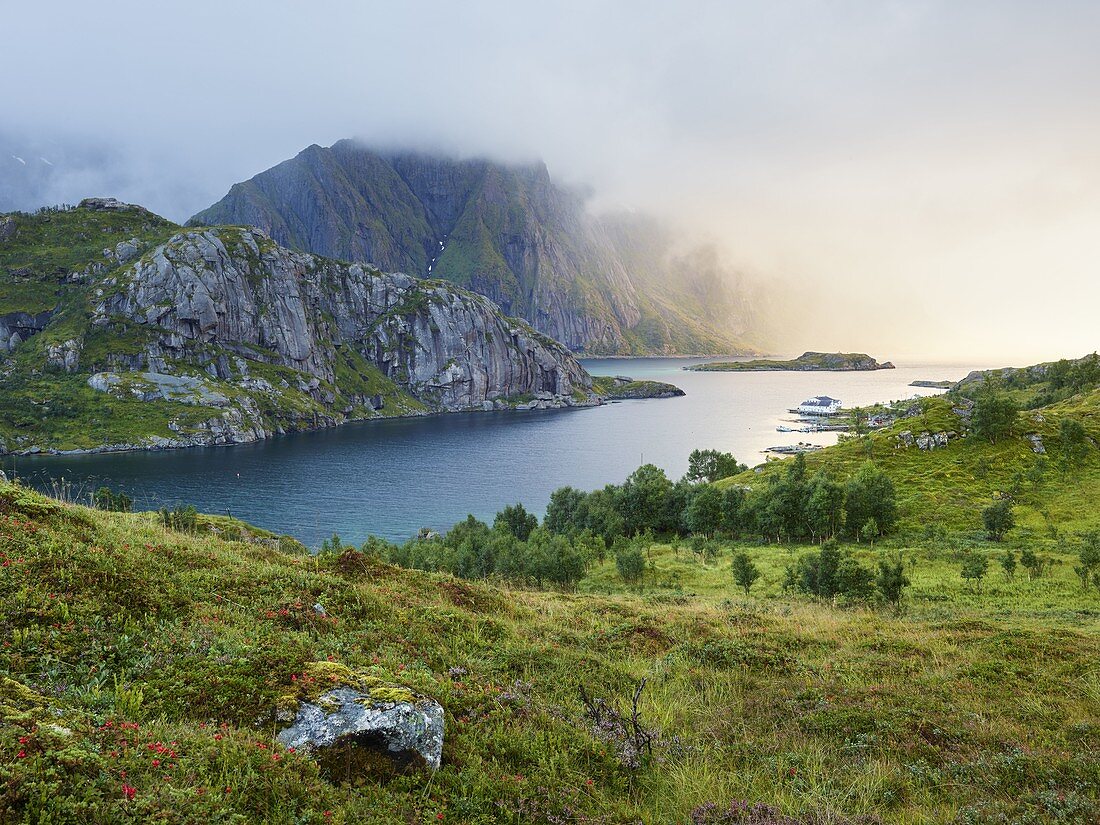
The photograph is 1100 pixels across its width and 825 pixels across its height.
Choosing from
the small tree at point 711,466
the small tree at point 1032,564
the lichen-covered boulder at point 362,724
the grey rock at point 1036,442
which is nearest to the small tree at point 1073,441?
the grey rock at point 1036,442

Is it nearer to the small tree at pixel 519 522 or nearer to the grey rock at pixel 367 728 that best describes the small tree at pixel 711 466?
the small tree at pixel 519 522

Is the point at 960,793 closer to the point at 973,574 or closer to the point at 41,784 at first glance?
the point at 41,784

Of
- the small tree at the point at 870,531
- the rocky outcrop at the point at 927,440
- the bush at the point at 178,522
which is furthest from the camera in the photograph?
the rocky outcrop at the point at 927,440

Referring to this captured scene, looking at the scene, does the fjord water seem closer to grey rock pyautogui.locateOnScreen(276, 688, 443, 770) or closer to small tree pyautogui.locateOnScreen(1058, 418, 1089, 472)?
small tree pyautogui.locateOnScreen(1058, 418, 1089, 472)

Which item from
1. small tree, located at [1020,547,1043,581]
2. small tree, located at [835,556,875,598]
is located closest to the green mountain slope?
small tree, located at [1020,547,1043,581]

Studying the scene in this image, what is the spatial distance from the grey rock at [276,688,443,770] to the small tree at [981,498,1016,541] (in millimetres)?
76806

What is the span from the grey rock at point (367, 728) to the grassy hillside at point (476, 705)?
37 cm

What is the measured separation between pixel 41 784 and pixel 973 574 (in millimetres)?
53279

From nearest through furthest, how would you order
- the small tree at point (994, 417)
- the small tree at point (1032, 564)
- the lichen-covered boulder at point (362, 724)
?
the lichen-covered boulder at point (362, 724) → the small tree at point (1032, 564) → the small tree at point (994, 417)

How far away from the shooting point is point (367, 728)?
27.1 feet

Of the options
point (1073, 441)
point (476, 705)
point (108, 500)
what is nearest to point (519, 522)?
point (108, 500)

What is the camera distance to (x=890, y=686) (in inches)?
533

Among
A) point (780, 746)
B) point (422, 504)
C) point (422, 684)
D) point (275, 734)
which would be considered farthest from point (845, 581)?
point (422, 504)

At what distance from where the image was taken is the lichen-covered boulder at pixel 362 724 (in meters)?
8.02
